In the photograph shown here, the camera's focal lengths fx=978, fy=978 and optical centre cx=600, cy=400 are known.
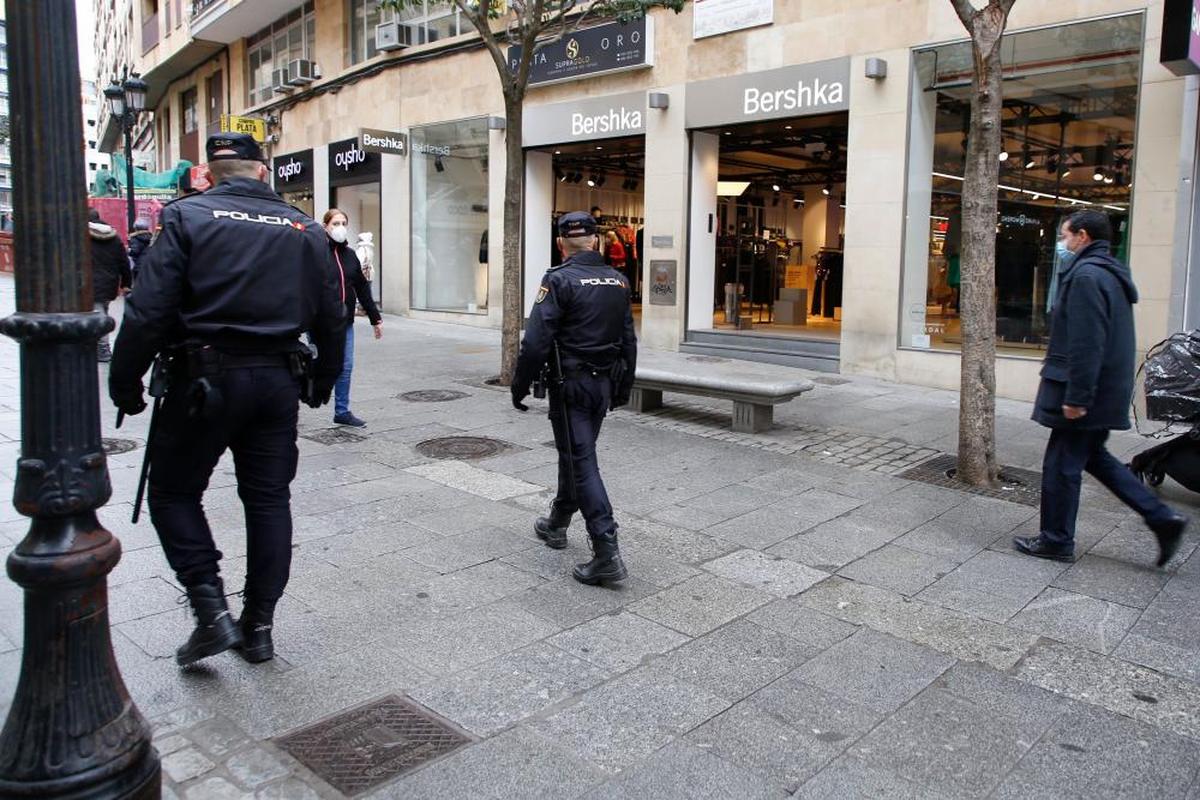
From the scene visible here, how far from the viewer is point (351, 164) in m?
21.0

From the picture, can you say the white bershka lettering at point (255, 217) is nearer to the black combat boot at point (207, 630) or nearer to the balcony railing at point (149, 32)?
the black combat boot at point (207, 630)

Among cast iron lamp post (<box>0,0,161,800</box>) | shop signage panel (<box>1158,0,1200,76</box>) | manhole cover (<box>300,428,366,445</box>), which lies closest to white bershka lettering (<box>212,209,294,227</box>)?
cast iron lamp post (<box>0,0,161,800</box>)

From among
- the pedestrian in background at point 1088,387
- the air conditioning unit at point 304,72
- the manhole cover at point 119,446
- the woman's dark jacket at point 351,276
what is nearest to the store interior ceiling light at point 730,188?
the woman's dark jacket at point 351,276

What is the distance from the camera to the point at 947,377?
38.2 feet

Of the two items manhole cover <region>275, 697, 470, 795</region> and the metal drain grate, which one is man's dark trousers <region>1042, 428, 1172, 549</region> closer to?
the metal drain grate

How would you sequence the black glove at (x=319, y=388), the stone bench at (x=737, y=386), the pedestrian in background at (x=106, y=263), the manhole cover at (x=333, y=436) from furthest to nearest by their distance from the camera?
the pedestrian in background at (x=106, y=263)
the stone bench at (x=737, y=386)
the manhole cover at (x=333, y=436)
the black glove at (x=319, y=388)

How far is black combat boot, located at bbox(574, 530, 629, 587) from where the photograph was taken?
481cm

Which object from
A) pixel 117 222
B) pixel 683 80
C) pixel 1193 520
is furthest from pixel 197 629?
pixel 117 222

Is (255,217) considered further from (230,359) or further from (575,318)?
(575,318)

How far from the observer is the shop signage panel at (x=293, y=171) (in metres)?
22.8

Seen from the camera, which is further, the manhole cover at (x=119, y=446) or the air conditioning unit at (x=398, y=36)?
the air conditioning unit at (x=398, y=36)

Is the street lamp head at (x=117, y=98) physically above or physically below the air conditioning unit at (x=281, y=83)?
below

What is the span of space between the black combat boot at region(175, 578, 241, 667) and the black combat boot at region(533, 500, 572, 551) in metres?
2.01

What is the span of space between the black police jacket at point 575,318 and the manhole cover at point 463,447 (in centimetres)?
283
